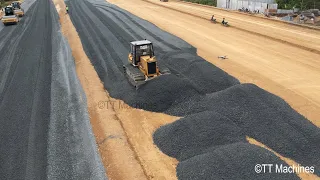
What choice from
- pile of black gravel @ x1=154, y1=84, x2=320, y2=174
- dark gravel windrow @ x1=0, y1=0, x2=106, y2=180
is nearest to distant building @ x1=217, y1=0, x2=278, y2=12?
dark gravel windrow @ x1=0, y1=0, x2=106, y2=180

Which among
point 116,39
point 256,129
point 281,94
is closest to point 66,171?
point 256,129

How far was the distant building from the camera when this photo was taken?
1774 inches

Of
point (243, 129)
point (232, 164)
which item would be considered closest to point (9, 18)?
point (243, 129)

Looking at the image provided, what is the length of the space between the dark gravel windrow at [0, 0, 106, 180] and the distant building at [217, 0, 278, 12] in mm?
31351

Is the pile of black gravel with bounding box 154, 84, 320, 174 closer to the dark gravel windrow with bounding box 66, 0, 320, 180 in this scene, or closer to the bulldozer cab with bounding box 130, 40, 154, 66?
the dark gravel windrow with bounding box 66, 0, 320, 180

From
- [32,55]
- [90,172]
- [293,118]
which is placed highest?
[32,55]

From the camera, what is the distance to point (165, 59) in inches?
944

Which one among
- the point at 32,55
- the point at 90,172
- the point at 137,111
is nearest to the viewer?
the point at 90,172

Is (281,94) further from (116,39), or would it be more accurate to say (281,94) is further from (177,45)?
(116,39)

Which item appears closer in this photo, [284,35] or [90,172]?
[90,172]

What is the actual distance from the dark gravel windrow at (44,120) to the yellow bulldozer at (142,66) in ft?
10.8

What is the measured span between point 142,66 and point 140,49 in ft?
3.57

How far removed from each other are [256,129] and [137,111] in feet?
20.4

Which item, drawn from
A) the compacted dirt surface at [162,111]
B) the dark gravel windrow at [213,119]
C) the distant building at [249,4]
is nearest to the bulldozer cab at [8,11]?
the compacted dirt surface at [162,111]
